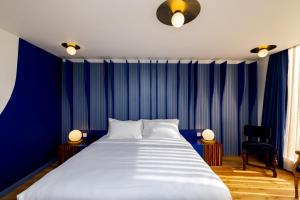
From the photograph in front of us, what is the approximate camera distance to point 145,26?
207cm

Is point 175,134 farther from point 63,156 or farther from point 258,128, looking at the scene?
point 63,156

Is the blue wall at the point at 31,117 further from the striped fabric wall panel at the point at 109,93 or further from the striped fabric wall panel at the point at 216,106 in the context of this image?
the striped fabric wall panel at the point at 216,106

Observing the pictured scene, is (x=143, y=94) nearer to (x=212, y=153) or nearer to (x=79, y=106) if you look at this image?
(x=79, y=106)

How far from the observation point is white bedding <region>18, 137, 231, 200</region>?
1.24 m

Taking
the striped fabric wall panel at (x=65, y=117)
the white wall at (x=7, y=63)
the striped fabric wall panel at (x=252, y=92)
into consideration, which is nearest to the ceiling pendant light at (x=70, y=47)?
the white wall at (x=7, y=63)

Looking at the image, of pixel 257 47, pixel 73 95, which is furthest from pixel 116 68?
pixel 257 47

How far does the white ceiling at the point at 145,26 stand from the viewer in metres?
1.63

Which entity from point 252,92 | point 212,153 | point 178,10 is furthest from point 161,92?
point 178,10

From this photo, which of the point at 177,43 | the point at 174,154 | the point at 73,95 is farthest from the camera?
the point at 73,95

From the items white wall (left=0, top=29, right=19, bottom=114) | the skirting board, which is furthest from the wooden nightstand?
white wall (left=0, top=29, right=19, bottom=114)

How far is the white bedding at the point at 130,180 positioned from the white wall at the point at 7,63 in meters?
1.46

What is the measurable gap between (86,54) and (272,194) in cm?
391

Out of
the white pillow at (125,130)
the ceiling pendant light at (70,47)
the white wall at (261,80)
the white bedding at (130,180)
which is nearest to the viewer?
the white bedding at (130,180)

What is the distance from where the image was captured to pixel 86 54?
10.8ft
